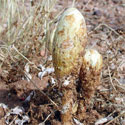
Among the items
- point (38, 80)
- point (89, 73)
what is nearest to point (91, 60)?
point (89, 73)

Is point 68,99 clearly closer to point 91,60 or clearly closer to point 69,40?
point 91,60

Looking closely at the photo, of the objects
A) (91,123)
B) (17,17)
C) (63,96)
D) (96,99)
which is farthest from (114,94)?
(17,17)

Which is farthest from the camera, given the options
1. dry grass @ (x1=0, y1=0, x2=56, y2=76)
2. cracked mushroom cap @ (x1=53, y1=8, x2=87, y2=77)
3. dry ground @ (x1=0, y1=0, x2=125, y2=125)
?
dry grass @ (x1=0, y1=0, x2=56, y2=76)

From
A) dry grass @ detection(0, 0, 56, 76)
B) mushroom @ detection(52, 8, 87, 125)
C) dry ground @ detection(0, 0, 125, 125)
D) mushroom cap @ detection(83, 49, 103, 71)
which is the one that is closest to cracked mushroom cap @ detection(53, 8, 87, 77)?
mushroom @ detection(52, 8, 87, 125)

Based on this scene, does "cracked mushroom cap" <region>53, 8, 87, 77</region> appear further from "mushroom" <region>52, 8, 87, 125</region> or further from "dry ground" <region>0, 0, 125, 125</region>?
"dry ground" <region>0, 0, 125, 125</region>

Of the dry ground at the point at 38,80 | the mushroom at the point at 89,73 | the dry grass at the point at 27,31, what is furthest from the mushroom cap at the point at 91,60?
the dry grass at the point at 27,31

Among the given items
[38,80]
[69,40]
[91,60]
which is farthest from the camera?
[38,80]

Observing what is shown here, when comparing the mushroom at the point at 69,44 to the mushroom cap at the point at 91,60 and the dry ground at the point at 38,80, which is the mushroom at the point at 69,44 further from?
the dry ground at the point at 38,80
